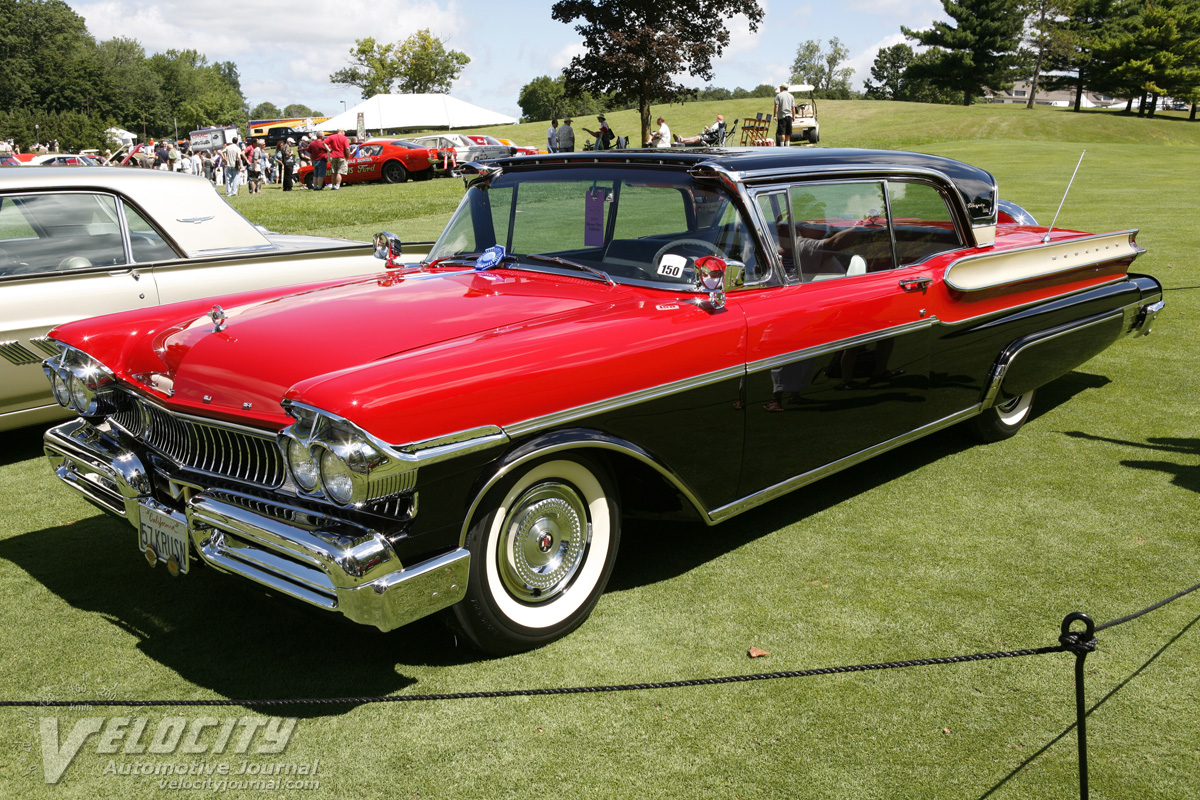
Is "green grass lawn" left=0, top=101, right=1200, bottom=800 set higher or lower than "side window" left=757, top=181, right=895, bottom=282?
lower

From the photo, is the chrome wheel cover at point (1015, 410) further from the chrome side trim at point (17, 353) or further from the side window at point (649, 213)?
the chrome side trim at point (17, 353)

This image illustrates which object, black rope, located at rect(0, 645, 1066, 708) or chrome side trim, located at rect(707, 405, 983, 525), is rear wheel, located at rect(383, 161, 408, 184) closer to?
chrome side trim, located at rect(707, 405, 983, 525)

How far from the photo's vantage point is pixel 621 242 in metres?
3.80

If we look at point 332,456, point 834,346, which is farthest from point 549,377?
point 834,346

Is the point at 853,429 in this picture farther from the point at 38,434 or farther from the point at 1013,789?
the point at 38,434

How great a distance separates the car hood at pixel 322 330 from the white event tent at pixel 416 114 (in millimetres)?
47268

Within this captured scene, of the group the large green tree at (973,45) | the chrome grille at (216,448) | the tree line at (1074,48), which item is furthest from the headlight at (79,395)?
the large green tree at (973,45)

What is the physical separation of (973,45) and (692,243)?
7379cm

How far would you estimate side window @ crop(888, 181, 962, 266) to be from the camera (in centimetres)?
435

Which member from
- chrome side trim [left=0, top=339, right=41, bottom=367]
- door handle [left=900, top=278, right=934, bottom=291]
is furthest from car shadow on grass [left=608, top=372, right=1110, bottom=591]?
chrome side trim [left=0, top=339, right=41, bottom=367]

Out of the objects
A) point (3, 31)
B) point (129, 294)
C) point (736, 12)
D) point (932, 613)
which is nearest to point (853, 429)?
point (932, 613)

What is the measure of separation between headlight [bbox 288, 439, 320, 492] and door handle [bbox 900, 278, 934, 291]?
2.75 meters

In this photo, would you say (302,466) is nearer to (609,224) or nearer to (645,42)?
(609,224)

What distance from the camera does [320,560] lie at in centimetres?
253
